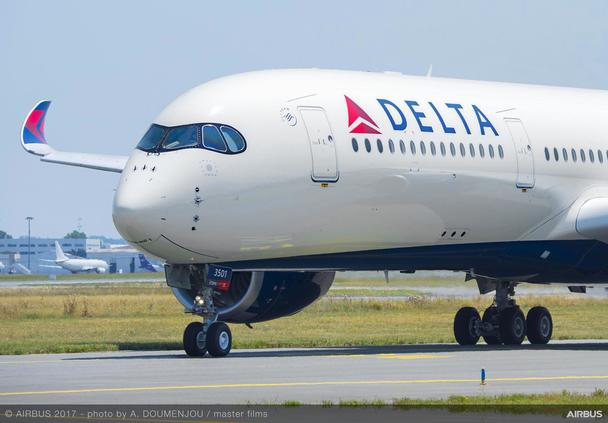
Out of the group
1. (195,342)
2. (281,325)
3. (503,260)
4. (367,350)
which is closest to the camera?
(195,342)

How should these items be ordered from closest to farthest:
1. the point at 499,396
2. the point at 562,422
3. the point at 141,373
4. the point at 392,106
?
1. the point at 562,422
2. the point at 499,396
3. the point at 141,373
4. the point at 392,106

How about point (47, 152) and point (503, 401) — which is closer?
point (503, 401)

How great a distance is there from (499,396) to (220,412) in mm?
4126

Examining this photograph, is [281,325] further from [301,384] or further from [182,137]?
[301,384]

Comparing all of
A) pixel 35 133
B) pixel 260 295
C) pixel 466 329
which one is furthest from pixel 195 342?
pixel 35 133

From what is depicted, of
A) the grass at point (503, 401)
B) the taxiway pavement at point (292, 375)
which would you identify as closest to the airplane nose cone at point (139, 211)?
the taxiway pavement at point (292, 375)

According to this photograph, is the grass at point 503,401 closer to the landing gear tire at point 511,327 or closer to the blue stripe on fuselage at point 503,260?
the blue stripe on fuselage at point 503,260

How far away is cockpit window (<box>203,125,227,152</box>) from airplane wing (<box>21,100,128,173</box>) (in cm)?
962

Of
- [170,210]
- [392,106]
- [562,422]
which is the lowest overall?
[562,422]

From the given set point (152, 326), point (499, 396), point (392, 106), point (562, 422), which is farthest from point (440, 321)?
point (562, 422)

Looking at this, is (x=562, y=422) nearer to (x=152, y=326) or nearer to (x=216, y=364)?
(x=216, y=364)

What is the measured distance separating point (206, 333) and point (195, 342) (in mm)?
268

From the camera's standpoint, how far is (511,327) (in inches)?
1396

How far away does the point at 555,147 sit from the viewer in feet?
112
